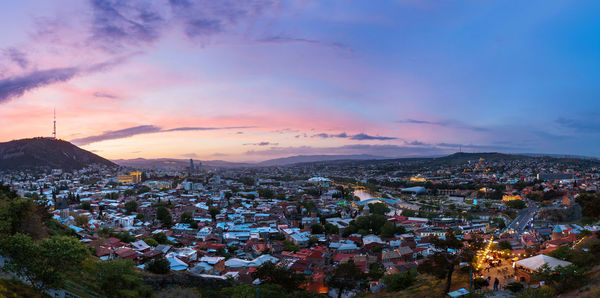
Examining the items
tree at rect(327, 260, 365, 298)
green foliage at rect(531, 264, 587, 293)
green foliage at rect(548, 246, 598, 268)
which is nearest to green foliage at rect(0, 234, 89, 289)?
tree at rect(327, 260, 365, 298)

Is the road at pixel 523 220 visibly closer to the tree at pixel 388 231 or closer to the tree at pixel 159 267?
the tree at pixel 388 231

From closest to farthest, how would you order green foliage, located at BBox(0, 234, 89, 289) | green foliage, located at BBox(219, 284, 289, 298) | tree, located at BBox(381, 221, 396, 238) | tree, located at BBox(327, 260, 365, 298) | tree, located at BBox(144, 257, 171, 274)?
green foliage, located at BBox(0, 234, 89, 289), green foliage, located at BBox(219, 284, 289, 298), tree, located at BBox(327, 260, 365, 298), tree, located at BBox(144, 257, 171, 274), tree, located at BBox(381, 221, 396, 238)

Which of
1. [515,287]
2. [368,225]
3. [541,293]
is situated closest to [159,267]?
[515,287]

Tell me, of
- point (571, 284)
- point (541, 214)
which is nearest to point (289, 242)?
point (571, 284)

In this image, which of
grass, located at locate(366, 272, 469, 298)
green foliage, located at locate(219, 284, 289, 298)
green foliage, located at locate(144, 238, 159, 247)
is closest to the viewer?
green foliage, located at locate(219, 284, 289, 298)

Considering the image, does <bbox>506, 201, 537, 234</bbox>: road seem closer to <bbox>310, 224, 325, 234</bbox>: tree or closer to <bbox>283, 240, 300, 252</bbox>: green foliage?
<bbox>310, 224, 325, 234</bbox>: tree

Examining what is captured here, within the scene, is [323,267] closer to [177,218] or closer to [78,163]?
→ [177,218]

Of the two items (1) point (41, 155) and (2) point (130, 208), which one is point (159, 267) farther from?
(1) point (41, 155)

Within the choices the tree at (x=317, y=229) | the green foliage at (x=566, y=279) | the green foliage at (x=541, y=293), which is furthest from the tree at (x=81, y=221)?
the green foliage at (x=566, y=279)
